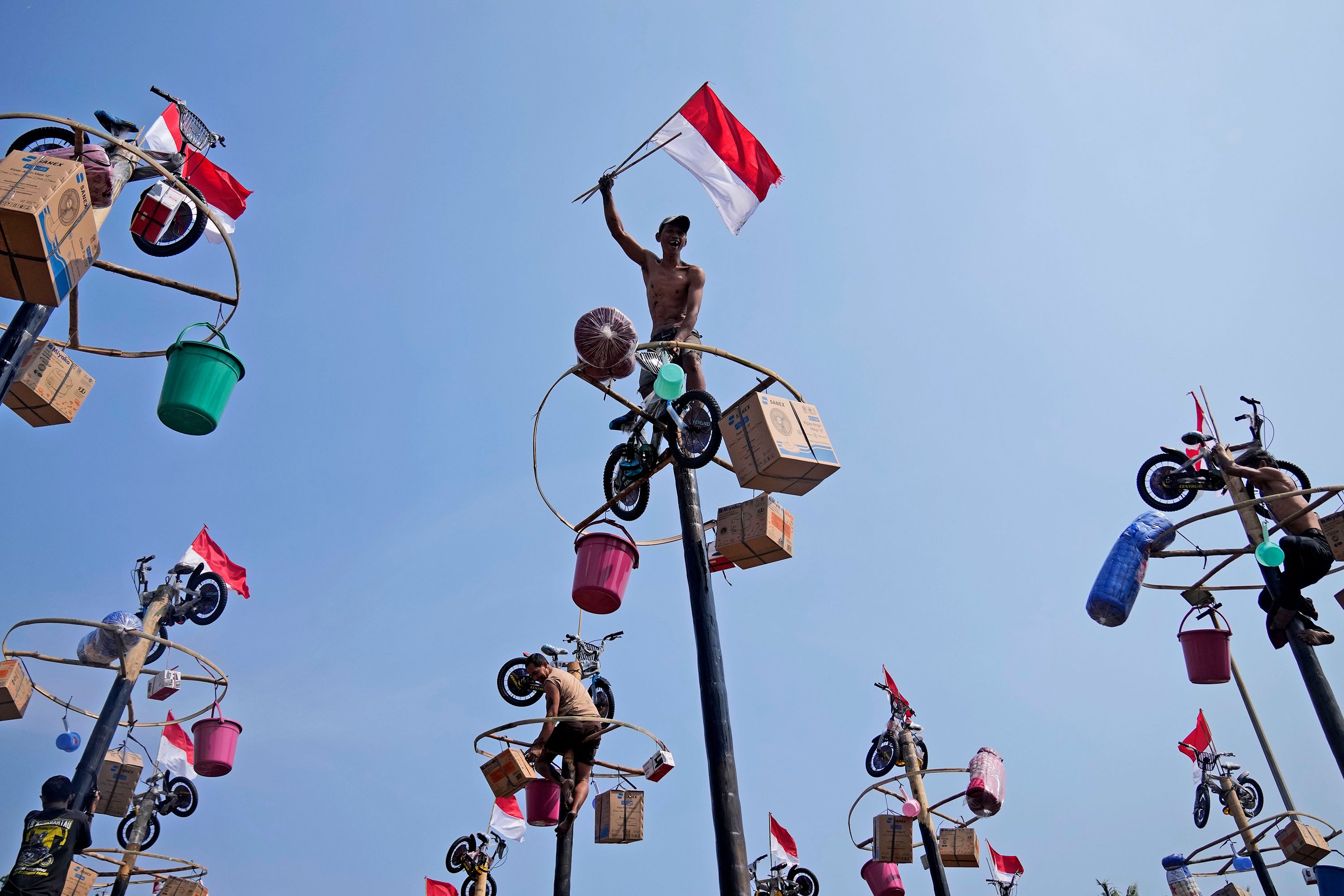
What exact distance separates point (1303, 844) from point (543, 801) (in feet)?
40.2

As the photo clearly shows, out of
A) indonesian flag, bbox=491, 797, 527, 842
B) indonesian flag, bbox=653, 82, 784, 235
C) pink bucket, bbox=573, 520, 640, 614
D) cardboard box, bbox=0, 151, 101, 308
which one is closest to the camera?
cardboard box, bbox=0, 151, 101, 308

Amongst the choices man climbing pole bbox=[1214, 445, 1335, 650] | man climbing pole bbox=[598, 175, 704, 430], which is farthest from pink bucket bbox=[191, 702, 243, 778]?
man climbing pole bbox=[1214, 445, 1335, 650]

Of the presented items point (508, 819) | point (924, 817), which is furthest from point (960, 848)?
point (508, 819)

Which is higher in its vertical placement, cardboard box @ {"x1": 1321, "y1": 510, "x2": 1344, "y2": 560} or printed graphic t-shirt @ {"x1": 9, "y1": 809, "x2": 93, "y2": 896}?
cardboard box @ {"x1": 1321, "y1": 510, "x2": 1344, "y2": 560}

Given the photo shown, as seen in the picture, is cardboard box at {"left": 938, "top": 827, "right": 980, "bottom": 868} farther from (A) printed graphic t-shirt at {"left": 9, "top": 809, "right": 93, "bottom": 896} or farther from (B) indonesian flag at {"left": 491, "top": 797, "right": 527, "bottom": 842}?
(A) printed graphic t-shirt at {"left": 9, "top": 809, "right": 93, "bottom": 896}

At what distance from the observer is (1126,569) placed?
8.71m

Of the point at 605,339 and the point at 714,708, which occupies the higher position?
the point at 605,339

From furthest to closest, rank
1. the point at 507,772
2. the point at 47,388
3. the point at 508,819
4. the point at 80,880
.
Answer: the point at 508,819 → the point at 80,880 → the point at 507,772 → the point at 47,388

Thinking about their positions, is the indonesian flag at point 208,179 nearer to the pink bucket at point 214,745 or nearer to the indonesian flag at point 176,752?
the pink bucket at point 214,745

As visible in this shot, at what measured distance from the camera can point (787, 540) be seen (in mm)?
7234

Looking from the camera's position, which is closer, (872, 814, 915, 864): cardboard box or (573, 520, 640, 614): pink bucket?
(573, 520, 640, 614): pink bucket

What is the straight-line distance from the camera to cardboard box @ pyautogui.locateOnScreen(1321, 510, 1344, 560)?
8359mm

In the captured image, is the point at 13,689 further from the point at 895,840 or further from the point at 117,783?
the point at 895,840

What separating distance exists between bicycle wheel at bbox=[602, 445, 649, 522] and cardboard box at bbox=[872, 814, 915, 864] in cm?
884
